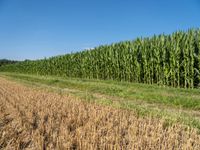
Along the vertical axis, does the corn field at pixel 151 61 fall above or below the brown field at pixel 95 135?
above

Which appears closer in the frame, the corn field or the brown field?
the brown field

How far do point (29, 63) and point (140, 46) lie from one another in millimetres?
40830

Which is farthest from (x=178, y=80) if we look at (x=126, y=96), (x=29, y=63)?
(x=29, y=63)

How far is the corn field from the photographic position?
68.9 feet

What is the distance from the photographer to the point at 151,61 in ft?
79.5

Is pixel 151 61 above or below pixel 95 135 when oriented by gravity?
above

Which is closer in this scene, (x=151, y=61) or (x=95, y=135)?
(x=95, y=135)

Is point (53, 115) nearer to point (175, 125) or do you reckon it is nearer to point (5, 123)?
point (5, 123)

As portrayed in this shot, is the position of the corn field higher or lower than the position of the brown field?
higher

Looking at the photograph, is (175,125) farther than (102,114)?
No

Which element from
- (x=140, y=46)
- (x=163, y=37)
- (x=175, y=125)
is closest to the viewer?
(x=175, y=125)

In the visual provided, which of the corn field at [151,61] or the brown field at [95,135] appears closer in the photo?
the brown field at [95,135]

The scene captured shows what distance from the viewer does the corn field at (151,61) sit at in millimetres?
21000

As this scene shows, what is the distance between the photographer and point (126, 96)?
1494 cm
